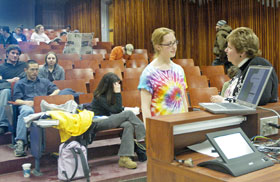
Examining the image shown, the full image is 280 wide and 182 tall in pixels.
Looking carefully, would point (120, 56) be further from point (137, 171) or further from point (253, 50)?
point (253, 50)

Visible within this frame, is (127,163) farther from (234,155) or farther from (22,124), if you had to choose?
(234,155)

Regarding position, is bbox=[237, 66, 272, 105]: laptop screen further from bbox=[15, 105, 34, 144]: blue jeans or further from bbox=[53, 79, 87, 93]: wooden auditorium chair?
bbox=[53, 79, 87, 93]: wooden auditorium chair

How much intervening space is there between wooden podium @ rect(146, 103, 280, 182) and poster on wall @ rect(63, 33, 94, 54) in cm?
471

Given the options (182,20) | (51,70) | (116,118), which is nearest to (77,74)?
(51,70)

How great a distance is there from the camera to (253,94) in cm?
126

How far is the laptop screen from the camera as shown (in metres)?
1.23

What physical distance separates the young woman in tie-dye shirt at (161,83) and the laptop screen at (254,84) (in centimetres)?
48

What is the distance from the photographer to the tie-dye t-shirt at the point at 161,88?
1.73 meters

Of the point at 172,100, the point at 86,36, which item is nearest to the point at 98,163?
the point at 172,100

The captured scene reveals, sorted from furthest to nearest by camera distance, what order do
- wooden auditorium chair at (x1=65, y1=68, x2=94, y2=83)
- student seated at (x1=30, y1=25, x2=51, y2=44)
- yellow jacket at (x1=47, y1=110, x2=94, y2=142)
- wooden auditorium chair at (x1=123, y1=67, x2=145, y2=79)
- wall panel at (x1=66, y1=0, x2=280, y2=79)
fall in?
student seated at (x1=30, y1=25, x2=51, y2=44) < wall panel at (x1=66, y1=0, x2=280, y2=79) < wooden auditorium chair at (x1=123, y1=67, x2=145, y2=79) < wooden auditorium chair at (x1=65, y1=68, x2=94, y2=83) < yellow jacket at (x1=47, y1=110, x2=94, y2=142)

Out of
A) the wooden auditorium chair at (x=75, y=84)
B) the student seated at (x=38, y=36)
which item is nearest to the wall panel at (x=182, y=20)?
the student seated at (x=38, y=36)

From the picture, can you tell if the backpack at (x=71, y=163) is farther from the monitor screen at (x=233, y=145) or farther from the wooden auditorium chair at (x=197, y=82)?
the wooden auditorium chair at (x=197, y=82)

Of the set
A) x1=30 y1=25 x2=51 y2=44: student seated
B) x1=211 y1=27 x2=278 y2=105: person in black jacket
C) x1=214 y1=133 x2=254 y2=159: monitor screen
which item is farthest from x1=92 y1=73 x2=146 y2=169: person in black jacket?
x1=30 y1=25 x2=51 y2=44: student seated

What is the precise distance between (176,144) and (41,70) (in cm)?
325
